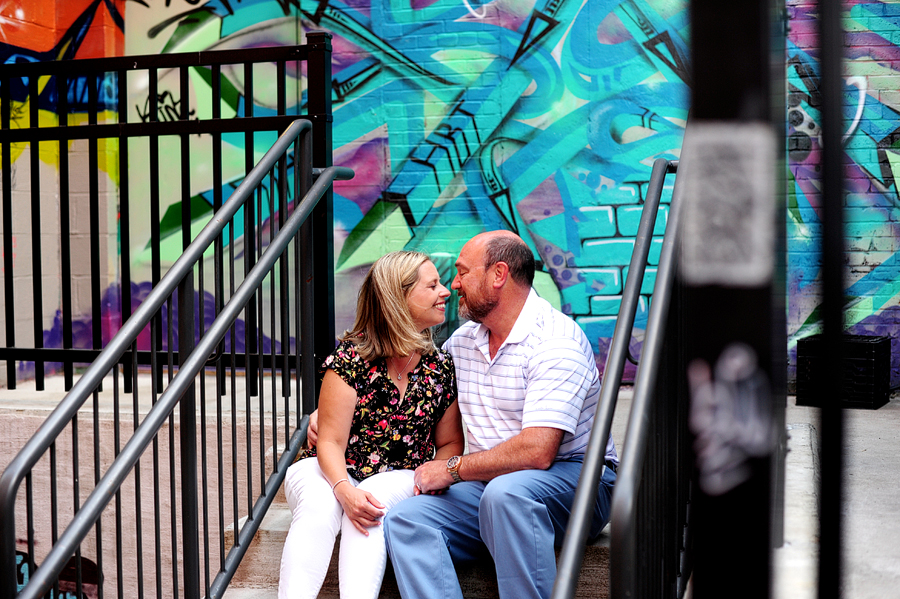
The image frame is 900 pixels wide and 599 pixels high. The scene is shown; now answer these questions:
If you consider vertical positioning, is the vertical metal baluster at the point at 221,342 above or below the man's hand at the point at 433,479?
above

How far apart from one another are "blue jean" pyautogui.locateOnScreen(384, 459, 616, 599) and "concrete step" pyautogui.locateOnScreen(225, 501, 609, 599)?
2.4 inches

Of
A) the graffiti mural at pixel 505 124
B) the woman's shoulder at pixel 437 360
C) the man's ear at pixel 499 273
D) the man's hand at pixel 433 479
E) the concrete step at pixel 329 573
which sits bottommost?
the concrete step at pixel 329 573

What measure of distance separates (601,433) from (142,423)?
114cm

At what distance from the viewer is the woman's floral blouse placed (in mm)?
2770

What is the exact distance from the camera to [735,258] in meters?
0.61

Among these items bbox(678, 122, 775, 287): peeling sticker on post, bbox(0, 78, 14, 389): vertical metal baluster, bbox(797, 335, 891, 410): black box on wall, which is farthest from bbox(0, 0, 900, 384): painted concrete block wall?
bbox(678, 122, 775, 287): peeling sticker on post

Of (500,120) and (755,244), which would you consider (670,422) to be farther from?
(500,120)

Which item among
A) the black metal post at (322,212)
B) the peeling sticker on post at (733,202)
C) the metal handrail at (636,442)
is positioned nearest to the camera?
the peeling sticker on post at (733,202)

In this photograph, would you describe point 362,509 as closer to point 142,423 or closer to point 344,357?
point 344,357

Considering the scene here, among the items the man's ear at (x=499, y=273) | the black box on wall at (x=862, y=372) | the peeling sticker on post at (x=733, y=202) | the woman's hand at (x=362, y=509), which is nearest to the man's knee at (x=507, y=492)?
the woman's hand at (x=362, y=509)

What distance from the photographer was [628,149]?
4938mm

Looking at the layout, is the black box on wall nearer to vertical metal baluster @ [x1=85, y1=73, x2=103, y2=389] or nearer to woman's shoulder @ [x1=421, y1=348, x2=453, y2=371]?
woman's shoulder @ [x1=421, y1=348, x2=453, y2=371]

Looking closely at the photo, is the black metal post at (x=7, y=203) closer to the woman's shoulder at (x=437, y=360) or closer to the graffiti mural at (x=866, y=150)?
the woman's shoulder at (x=437, y=360)

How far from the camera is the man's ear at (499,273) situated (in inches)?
111
